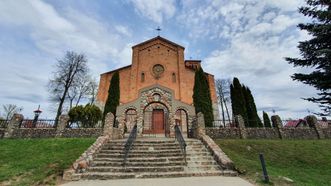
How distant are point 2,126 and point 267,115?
894 inches

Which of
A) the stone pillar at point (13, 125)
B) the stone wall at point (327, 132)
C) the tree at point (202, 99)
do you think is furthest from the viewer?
the tree at point (202, 99)

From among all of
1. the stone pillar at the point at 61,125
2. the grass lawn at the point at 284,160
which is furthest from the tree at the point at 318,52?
the stone pillar at the point at 61,125

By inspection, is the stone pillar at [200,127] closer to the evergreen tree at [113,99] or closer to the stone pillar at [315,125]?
the evergreen tree at [113,99]

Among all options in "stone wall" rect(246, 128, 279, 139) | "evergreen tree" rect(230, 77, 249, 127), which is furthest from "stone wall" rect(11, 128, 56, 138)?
"evergreen tree" rect(230, 77, 249, 127)

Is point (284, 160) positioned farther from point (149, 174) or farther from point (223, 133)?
point (149, 174)

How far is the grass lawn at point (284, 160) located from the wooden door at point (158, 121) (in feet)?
23.6

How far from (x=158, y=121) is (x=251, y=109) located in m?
9.74

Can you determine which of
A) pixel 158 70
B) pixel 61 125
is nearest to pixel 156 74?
pixel 158 70

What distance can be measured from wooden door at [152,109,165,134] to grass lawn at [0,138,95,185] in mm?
7344

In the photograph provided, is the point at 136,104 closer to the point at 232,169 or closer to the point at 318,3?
the point at 232,169

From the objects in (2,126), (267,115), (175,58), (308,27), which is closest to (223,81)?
(175,58)

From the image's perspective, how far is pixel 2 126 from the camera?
12.4 meters

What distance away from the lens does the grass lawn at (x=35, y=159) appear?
5863 millimetres

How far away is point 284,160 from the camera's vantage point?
8.62 metres
